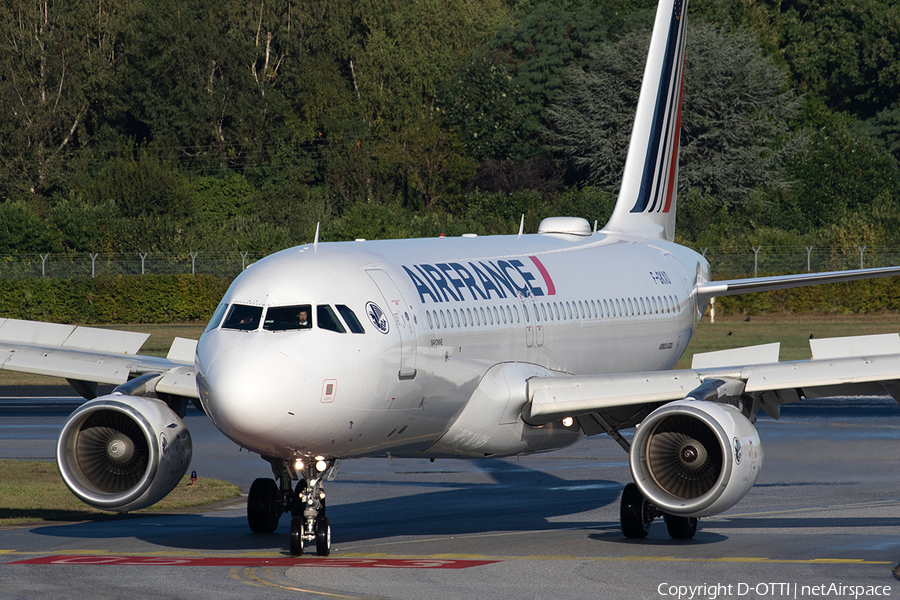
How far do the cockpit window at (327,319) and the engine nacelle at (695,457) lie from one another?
4187 mm

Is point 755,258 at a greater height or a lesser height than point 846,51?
lesser

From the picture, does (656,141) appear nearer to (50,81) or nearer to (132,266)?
(132,266)

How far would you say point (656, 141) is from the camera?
29672mm

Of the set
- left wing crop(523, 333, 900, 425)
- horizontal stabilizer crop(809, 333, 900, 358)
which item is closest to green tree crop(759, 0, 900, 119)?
horizontal stabilizer crop(809, 333, 900, 358)

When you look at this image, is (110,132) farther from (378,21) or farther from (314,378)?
(314,378)

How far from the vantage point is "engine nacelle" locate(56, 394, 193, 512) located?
17078 millimetres

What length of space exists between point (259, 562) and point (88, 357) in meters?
5.04

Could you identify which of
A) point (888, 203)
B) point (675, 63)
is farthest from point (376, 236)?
point (675, 63)

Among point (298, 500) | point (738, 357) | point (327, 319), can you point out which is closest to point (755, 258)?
point (738, 357)

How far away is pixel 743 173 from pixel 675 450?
72.9 m

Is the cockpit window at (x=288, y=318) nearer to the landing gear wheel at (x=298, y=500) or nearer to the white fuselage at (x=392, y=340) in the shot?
the white fuselage at (x=392, y=340)

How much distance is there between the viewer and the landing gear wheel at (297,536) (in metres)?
16.6

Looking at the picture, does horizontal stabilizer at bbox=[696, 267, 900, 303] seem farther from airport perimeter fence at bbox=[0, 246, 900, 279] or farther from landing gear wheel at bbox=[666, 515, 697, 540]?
airport perimeter fence at bbox=[0, 246, 900, 279]

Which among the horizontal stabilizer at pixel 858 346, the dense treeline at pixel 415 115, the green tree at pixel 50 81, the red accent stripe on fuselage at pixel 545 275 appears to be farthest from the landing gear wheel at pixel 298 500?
the green tree at pixel 50 81
